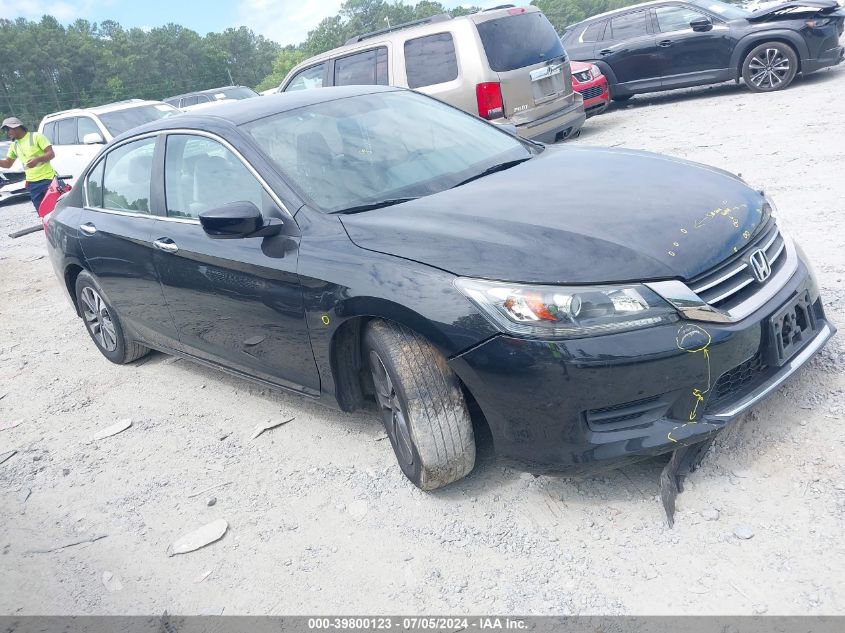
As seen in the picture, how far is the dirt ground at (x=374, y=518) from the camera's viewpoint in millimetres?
2811

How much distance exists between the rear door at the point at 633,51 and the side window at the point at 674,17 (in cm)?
19

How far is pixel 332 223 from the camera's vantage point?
3598 mm

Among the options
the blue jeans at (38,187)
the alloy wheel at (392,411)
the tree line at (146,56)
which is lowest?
the alloy wheel at (392,411)

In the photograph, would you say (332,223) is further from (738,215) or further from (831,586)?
(831,586)

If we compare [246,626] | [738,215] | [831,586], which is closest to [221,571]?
[246,626]

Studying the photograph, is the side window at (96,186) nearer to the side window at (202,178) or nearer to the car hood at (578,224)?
the side window at (202,178)

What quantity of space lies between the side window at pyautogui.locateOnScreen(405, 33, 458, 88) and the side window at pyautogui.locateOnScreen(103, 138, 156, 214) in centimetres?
563

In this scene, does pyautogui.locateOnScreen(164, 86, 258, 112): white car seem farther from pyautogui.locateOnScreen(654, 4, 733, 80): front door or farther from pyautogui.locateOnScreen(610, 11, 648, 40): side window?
pyautogui.locateOnScreen(654, 4, 733, 80): front door

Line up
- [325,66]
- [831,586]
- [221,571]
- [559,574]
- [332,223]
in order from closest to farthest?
[831,586] < [559,574] < [221,571] < [332,223] < [325,66]

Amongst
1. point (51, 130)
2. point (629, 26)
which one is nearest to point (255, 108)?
point (629, 26)

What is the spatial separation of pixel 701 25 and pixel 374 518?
444 inches

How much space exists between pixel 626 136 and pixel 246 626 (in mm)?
9372

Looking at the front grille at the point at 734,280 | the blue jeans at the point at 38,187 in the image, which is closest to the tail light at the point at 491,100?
the blue jeans at the point at 38,187

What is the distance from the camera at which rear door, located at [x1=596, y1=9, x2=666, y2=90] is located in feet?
42.7
